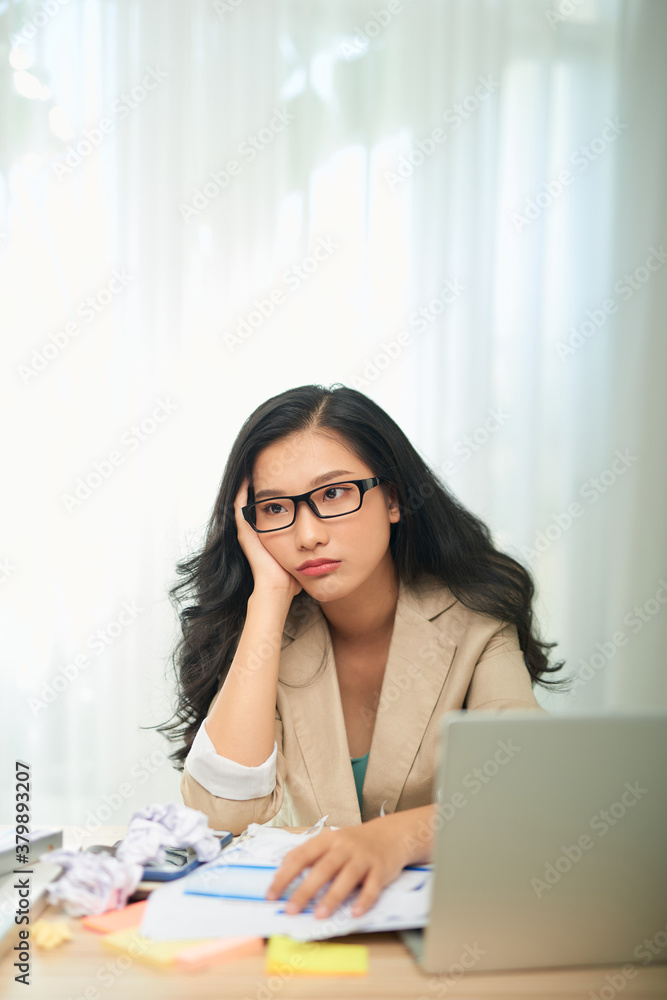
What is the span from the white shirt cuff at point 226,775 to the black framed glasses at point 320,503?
1.47ft

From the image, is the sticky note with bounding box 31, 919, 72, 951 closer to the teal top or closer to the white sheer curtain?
the teal top

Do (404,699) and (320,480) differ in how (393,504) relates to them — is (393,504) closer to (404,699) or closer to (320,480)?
(320,480)

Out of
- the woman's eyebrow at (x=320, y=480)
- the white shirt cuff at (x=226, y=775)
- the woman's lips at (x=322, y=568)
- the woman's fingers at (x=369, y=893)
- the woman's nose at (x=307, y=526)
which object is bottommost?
the white shirt cuff at (x=226, y=775)

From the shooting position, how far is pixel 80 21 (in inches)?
109

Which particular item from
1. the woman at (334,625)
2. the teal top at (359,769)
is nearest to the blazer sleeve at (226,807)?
the woman at (334,625)

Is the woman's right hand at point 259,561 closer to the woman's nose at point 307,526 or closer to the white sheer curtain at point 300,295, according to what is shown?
the woman's nose at point 307,526

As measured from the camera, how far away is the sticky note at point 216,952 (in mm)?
751

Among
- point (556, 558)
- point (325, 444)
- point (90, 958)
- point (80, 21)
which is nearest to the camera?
point (90, 958)

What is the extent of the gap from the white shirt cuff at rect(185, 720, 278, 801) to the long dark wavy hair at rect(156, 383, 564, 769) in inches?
11.8

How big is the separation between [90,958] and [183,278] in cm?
242

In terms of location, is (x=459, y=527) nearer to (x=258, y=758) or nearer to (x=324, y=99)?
(x=258, y=758)

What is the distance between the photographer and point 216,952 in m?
0.76

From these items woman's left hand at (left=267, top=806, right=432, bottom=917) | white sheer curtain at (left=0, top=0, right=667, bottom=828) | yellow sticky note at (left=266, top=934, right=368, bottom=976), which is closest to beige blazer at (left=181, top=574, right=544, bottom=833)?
woman's left hand at (left=267, top=806, right=432, bottom=917)

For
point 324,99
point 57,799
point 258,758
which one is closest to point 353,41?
point 324,99
